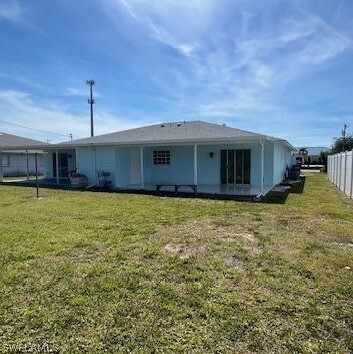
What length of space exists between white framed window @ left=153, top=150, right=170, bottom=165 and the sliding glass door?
308 cm

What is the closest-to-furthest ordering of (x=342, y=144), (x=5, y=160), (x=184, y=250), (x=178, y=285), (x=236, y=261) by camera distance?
(x=178, y=285) < (x=236, y=261) < (x=184, y=250) < (x=5, y=160) < (x=342, y=144)

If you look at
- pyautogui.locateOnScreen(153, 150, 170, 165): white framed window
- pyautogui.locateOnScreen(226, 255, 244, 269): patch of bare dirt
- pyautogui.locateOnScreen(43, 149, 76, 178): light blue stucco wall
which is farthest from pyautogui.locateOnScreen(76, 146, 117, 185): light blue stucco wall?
pyautogui.locateOnScreen(226, 255, 244, 269): patch of bare dirt

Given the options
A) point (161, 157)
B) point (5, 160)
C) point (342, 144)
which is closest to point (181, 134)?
point (161, 157)

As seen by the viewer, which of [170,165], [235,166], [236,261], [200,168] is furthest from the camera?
[170,165]

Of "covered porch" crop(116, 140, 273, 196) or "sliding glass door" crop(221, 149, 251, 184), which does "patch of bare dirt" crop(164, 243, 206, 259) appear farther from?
"sliding glass door" crop(221, 149, 251, 184)

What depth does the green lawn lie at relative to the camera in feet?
→ 9.45

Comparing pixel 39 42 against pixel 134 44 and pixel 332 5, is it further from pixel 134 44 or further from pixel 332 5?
pixel 332 5

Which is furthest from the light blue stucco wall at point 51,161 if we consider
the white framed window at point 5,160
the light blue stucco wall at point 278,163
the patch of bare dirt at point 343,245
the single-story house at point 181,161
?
the patch of bare dirt at point 343,245

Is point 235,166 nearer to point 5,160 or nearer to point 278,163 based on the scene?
point 278,163

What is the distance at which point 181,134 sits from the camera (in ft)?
52.0

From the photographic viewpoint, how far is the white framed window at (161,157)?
1740 cm

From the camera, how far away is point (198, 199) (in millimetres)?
11883

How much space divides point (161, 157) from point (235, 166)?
416cm

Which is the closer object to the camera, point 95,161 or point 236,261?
point 236,261
